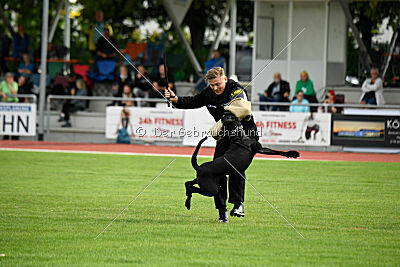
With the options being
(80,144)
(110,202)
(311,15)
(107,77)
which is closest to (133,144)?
(80,144)

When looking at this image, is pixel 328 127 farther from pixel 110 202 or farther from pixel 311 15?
pixel 110 202

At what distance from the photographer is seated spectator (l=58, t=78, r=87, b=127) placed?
78.4 ft

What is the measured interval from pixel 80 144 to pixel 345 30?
11.1 metres

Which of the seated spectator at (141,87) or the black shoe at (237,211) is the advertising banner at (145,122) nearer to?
the seated spectator at (141,87)

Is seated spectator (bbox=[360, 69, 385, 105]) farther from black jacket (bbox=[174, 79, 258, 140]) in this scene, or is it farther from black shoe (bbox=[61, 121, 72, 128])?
black jacket (bbox=[174, 79, 258, 140])

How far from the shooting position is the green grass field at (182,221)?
665cm

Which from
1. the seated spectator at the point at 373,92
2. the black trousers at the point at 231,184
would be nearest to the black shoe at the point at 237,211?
the black trousers at the point at 231,184

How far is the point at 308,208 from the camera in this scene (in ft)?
33.1

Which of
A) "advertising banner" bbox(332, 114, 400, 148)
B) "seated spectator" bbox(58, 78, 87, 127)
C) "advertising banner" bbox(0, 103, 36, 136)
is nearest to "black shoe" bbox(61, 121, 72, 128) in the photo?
"seated spectator" bbox(58, 78, 87, 127)

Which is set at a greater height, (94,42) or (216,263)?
(94,42)

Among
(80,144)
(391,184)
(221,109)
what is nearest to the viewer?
(221,109)

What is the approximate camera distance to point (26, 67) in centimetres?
2675

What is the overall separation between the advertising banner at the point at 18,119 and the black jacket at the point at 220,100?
1438cm

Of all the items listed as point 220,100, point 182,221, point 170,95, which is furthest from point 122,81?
point 182,221
